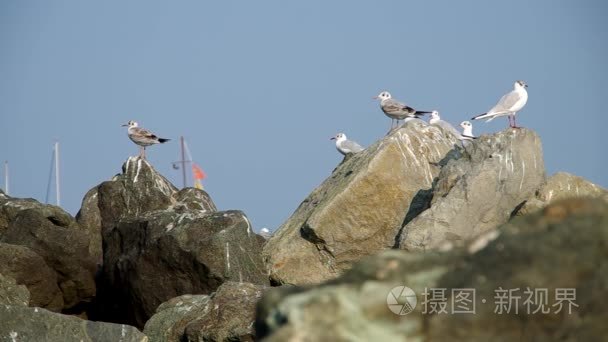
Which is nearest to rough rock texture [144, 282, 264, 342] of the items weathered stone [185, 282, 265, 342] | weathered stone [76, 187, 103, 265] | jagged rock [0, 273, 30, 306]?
weathered stone [185, 282, 265, 342]

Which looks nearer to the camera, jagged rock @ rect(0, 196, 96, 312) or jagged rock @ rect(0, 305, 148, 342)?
jagged rock @ rect(0, 305, 148, 342)

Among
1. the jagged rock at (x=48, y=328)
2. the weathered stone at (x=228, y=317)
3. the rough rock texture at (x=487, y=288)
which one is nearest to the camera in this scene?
the rough rock texture at (x=487, y=288)

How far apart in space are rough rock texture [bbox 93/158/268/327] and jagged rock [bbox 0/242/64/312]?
2.52 ft

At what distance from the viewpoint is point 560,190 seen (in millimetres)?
13312

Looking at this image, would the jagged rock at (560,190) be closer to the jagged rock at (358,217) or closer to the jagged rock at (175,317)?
the jagged rock at (358,217)

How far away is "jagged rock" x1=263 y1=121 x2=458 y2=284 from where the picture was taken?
15.7 m

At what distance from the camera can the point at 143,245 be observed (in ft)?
52.1

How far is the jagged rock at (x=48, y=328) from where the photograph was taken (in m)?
11.0

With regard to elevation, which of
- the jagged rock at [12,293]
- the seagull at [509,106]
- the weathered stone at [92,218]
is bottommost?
the jagged rock at [12,293]

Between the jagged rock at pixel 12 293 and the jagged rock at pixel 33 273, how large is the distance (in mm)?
2263

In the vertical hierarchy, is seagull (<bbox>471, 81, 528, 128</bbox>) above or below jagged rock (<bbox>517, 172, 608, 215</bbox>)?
above

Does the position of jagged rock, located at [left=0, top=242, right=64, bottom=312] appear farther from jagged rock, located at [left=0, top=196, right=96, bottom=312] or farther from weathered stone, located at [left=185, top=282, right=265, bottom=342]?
weathered stone, located at [left=185, top=282, right=265, bottom=342]

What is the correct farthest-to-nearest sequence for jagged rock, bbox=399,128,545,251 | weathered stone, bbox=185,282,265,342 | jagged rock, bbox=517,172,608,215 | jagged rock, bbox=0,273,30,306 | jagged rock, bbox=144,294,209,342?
jagged rock, bbox=399,128,545,251 < jagged rock, bbox=517,172,608,215 < jagged rock, bbox=0,273,30,306 < jagged rock, bbox=144,294,209,342 < weathered stone, bbox=185,282,265,342

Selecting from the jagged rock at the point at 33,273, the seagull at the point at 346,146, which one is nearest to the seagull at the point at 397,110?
the seagull at the point at 346,146
